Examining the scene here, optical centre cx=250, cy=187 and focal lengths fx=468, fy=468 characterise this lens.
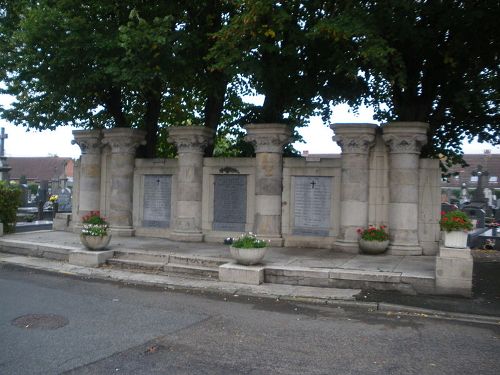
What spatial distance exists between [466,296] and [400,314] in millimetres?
1670

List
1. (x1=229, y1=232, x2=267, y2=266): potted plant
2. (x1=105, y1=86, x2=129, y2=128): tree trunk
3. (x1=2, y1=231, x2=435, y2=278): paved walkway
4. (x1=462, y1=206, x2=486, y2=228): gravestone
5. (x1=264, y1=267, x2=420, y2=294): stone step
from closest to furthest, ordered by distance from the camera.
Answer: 1. (x1=264, y1=267, x2=420, y2=294): stone step
2. (x1=229, y1=232, x2=267, y2=266): potted plant
3. (x1=2, y1=231, x2=435, y2=278): paved walkway
4. (x1=105, y1=86, x2=129, y2=128): tree trunk
5. (x1=462, y1=206, x2=486, y2=228): gravestone

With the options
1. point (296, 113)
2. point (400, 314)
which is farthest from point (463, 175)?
point (400, 314)

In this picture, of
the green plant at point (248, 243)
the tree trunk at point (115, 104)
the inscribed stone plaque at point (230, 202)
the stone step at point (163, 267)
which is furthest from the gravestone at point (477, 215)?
the tree trunk at point (115, 104)

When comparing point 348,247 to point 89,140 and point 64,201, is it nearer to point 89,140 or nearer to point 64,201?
point 89,140

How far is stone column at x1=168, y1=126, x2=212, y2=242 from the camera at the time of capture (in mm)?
14102

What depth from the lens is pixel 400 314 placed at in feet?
25.3

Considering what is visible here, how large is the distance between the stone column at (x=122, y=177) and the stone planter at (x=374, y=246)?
743cm

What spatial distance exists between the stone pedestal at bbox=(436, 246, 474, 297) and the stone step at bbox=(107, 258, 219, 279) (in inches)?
175

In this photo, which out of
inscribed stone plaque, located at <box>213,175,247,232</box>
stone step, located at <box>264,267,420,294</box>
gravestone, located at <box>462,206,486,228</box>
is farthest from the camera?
gravestone, located at <box>462,206,486,228</box>

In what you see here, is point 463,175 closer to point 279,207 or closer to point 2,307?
point 279,207

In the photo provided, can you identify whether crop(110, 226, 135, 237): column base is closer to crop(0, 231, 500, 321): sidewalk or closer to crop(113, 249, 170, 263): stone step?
crop(0, 231, 500, 321): sidewalk

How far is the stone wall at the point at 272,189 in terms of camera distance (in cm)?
1202

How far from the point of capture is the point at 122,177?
49.8 ft

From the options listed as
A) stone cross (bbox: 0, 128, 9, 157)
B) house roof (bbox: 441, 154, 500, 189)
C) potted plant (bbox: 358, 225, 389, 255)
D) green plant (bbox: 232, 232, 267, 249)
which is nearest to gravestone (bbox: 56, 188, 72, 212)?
stone cross (bbox: 0, 128, 9, 157)
